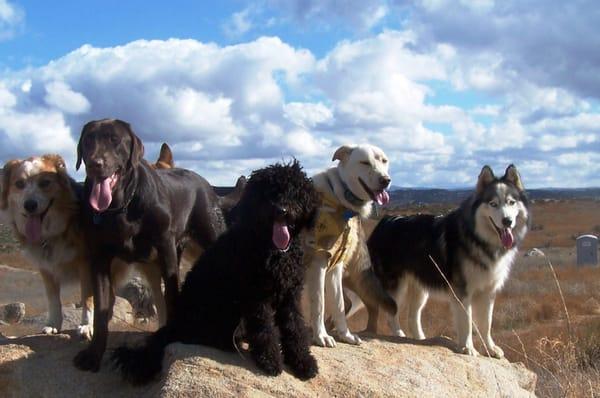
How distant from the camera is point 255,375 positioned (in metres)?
4.96

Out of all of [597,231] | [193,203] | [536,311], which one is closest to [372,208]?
[193,203]

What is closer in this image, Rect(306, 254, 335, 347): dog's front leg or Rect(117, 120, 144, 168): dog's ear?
Rect(117, 120, 144, 168): dog's ear

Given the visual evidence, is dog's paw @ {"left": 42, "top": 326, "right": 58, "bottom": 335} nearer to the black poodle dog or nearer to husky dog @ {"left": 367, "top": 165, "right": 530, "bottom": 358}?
the black poodle dog

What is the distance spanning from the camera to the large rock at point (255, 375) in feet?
15.9

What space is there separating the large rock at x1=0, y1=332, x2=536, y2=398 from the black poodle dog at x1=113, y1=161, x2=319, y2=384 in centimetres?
13

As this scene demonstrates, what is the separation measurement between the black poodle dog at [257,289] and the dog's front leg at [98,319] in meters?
0.24

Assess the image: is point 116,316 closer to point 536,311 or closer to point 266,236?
point 266,236

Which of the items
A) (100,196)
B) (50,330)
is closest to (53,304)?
(50,330)

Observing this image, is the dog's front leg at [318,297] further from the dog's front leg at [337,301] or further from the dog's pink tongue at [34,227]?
the dog's pink tongue at [34,227]

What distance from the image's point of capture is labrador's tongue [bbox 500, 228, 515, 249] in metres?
7.45

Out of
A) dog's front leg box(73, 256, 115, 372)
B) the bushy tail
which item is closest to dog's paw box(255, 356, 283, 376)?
the bushy tail

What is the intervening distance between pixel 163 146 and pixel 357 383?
4340 millimetres

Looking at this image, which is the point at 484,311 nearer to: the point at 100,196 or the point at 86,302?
the point at 86,302

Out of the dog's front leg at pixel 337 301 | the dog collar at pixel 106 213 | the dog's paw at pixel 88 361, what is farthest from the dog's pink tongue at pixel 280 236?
the dog's paw at pixel 88 361
